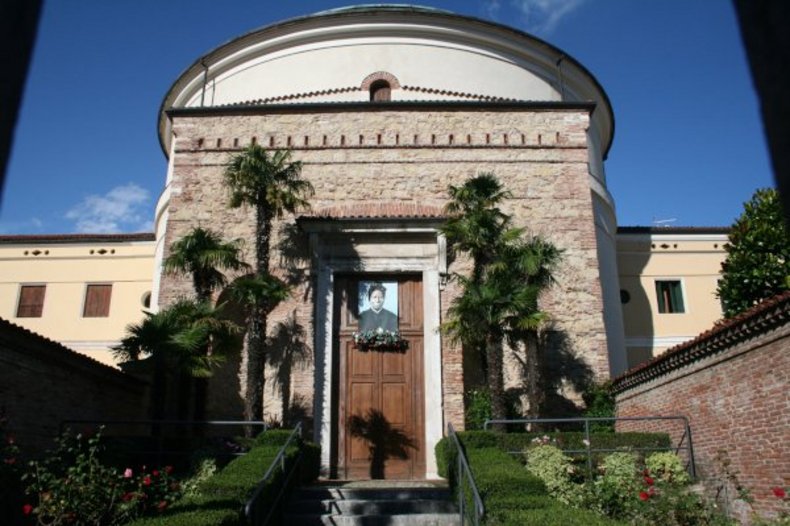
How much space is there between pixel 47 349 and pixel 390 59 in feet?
40.4

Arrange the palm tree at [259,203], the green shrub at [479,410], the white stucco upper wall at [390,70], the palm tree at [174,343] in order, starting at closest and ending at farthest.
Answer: the palm tree at [174,343]
the palm tree at [259,203]
the green shrub at [479,410]
the white stucco upper wall at [390,70]

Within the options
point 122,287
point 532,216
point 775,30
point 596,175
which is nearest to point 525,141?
point 532,216

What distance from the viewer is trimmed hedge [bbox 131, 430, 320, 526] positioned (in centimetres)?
755

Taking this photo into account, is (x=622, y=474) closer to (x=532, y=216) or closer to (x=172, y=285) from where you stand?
(x=532, y=216)

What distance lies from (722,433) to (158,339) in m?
9.93

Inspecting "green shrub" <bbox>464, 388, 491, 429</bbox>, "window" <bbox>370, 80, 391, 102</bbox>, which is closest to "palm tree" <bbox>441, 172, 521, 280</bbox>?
"green shrub" <bbox>464, 388, 491, 429</bbox>

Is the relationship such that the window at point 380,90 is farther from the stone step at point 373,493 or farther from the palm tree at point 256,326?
the stone step at point 373,493

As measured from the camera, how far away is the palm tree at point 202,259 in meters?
14.6

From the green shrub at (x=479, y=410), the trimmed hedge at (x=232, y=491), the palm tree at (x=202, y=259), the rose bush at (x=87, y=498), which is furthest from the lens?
the palm tree at (x=202, y=259)

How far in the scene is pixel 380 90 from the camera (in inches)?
799

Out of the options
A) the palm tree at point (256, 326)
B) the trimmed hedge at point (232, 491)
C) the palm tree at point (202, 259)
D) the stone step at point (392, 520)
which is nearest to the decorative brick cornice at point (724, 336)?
the stone step at point (392, 520)

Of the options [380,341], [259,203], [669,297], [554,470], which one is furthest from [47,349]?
[669,297]

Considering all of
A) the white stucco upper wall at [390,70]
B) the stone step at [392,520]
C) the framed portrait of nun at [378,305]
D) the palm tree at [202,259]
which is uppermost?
the white stucco upper wall at [390,70]

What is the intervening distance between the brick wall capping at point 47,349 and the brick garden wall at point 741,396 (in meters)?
10.5
